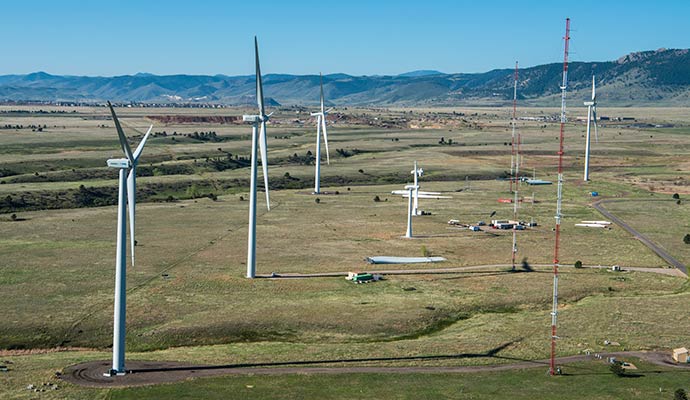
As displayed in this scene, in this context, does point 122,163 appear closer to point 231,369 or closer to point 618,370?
point 231,369

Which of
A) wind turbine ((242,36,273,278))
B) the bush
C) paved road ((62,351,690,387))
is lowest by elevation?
paved road ((62,351,690,387))

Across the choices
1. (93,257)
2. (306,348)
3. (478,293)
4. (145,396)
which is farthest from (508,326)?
A: (93,257)

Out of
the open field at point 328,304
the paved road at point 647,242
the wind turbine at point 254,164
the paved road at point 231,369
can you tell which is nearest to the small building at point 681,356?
the paved road at point 231,369

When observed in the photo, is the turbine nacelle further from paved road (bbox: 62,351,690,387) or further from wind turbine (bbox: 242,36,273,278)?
wind turbine (bbox: 242,36,273,278)

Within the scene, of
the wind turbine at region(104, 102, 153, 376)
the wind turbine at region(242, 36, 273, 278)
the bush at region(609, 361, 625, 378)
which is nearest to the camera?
the wind turbine at region(104, 102, 153, 376)

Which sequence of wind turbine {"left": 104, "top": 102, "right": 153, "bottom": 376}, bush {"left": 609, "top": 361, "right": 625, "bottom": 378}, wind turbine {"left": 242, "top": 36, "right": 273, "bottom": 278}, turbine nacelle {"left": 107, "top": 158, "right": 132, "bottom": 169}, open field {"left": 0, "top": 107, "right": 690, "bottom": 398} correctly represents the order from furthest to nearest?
wind turbine {"left": 242, "top": 36, "right": 273, "bottom": 278} → bush {"left": 609, "top": 361, "right": 625, "bottom": 378} → open field {"left": 0, "top": 107, "right": 690, "bottom": 398} → wind turbine {"left": 104, "top": 102, "right": 153, "bottom": 376} → turbine nacelle {"left": 107, "top": 158, "right": 132, "bottom": 169}

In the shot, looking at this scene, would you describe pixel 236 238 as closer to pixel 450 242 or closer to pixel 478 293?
pixel 450 242

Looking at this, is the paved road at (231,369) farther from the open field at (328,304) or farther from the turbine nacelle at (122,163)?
the turbine nacelle at (122,163)

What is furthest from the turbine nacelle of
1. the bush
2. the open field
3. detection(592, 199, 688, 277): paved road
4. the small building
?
detection(592, 199, 688, 277): paved road
